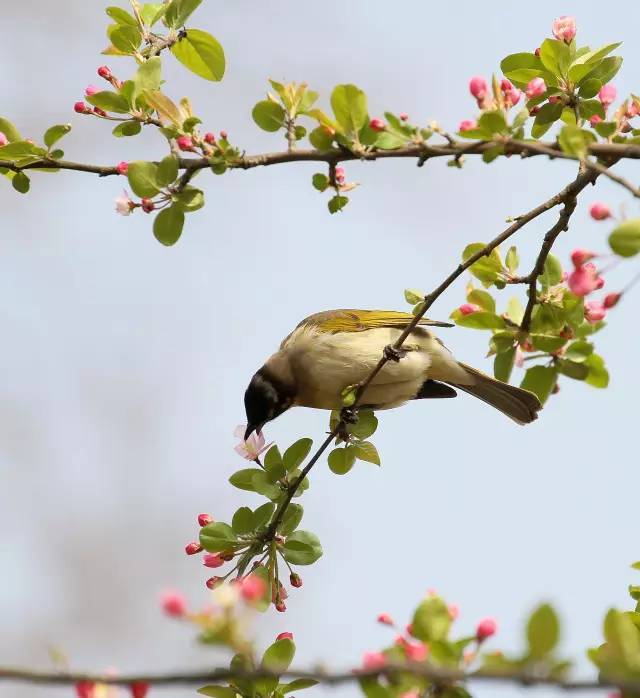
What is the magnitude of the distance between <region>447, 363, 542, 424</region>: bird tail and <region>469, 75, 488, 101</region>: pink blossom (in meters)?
2.17

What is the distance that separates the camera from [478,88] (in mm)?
3420

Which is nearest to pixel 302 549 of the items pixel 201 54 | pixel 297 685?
pixel 297 685

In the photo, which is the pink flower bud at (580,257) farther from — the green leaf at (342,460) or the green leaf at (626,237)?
the green leaf at (342,460)

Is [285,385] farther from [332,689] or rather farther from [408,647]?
[332,689]

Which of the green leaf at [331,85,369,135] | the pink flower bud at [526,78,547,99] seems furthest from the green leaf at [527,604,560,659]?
the pink flower bud at [526,78,547,99]

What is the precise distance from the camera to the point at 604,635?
240cm

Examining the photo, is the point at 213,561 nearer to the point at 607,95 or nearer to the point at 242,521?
the point at 242,521

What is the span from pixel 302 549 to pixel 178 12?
1881mm

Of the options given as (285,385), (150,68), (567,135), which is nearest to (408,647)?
(567,135)

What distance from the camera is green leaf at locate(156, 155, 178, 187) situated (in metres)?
3.47

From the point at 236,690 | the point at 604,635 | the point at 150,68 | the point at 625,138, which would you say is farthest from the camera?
the point at 150,68

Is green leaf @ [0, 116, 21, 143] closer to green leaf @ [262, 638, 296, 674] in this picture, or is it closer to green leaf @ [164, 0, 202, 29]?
green leaf @ [164, 0, 202, 29]

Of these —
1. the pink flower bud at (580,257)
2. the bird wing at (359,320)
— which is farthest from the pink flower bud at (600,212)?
the bird wing at (359,320)

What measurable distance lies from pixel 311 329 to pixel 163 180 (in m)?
2.33
